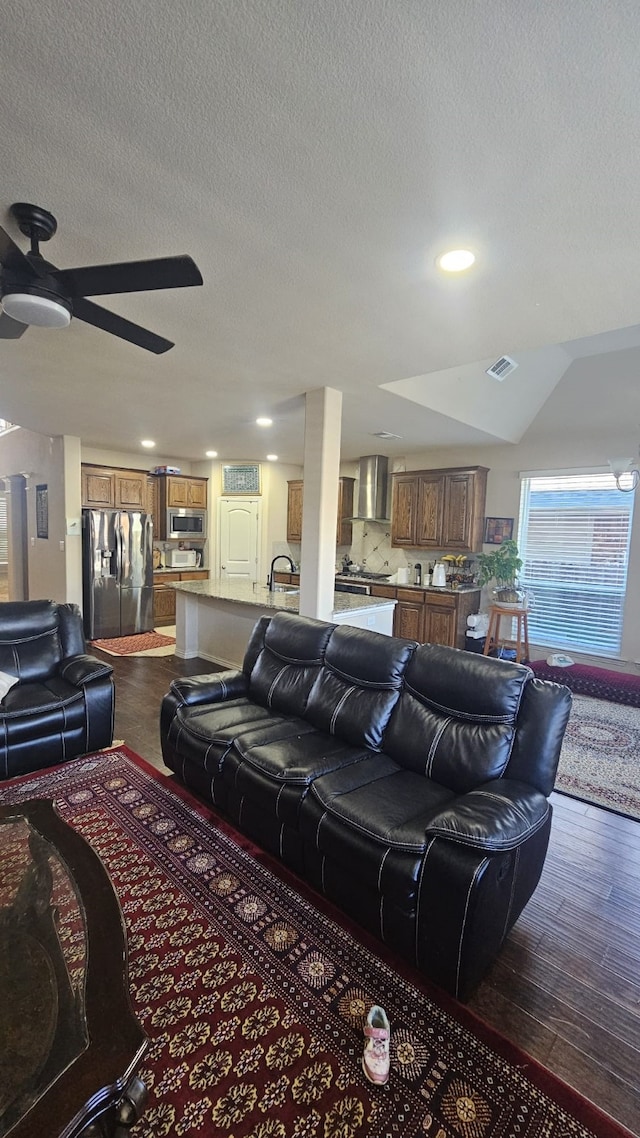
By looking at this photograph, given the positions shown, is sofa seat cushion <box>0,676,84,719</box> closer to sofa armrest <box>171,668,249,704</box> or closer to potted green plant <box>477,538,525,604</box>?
sofa armrest <box>171,668,249,704</box>

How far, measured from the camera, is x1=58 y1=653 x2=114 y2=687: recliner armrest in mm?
3033

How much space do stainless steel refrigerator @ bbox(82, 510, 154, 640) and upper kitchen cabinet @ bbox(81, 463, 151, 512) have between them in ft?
0.72

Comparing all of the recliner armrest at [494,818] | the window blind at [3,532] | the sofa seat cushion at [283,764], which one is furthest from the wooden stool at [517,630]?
the window blind at [3,532]

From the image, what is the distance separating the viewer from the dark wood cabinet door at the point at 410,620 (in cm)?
584

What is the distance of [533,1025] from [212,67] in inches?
112

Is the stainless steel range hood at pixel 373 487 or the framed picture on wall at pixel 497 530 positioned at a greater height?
the stainless steel range hood at pixel 373 487

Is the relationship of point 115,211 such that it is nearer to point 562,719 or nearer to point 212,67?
point 212,67

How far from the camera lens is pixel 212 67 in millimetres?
1152

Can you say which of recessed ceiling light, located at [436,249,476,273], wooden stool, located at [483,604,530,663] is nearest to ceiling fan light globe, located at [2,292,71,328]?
recessed ceiling light, located at [436,249,476,273]

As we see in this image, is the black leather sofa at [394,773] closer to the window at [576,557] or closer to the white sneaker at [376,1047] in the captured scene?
the white sneaker at [376,1047]

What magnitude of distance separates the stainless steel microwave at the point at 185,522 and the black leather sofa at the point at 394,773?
16.3 feet

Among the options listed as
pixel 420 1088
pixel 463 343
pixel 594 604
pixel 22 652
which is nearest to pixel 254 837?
pixel 420 1088

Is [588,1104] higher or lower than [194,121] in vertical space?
lower

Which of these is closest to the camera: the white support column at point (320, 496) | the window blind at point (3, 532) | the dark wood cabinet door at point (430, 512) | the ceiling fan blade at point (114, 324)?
the ceiling fan blade at point (114, 324)
